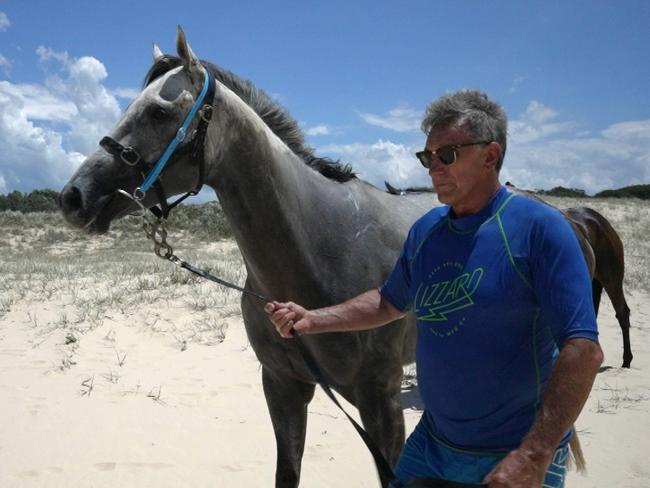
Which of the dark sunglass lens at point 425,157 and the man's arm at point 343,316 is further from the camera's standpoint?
the man's arm at point 343,316

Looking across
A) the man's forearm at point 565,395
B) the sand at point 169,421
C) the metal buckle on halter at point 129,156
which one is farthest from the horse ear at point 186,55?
the sand at point 169,421

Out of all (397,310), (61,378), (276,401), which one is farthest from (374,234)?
(61,378)

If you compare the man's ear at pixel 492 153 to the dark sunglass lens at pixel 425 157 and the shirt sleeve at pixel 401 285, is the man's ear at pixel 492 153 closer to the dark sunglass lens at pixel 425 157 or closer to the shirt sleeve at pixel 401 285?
the dark sunglass lens at pixel 425 157

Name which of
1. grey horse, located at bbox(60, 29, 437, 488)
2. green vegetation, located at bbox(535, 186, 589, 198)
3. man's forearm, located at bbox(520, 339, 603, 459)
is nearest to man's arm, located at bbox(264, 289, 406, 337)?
grey horse, located at bbox(60, 29, 437, 488)

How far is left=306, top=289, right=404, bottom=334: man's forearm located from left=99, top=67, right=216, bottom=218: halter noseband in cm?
81

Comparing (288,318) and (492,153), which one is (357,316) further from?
(492,153)

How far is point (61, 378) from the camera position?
5535 mm

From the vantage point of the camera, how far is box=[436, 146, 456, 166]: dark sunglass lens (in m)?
1.62

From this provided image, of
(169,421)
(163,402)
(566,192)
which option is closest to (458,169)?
(169,421)

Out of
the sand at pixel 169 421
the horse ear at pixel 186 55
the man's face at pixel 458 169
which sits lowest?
the sand at pixel 169 421

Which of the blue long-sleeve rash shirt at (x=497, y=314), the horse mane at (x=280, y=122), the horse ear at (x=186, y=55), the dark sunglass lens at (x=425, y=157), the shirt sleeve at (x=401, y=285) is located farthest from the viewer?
the horse mane at (x=280, y=122)

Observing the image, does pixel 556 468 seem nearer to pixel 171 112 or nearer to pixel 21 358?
pixel 171 112

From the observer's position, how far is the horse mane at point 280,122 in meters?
2.69

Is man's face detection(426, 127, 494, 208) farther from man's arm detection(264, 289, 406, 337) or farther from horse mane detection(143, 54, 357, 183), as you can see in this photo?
horse mane detection(143, 54, 357, 183)
